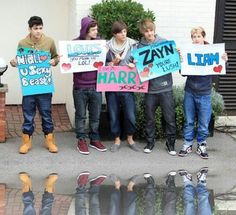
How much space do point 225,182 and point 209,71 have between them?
4.75ft

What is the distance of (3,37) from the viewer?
973cm

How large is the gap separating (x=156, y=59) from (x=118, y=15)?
843mm

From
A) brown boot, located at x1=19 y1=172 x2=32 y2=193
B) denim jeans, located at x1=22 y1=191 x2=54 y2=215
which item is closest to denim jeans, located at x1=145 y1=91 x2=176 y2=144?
brown boot, located at x1=19 y1=172 x2=32 y2=193

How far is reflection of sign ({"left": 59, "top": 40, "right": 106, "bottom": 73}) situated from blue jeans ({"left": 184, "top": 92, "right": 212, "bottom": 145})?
1.25m

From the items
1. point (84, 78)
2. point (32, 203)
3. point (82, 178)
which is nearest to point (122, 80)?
point (84, 78)

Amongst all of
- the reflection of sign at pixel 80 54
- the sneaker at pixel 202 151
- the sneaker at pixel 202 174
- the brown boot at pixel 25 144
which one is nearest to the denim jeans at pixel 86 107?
the reflection of sign at pixel 80 54

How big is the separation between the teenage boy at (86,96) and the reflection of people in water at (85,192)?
2.62 ft

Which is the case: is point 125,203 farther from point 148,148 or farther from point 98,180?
point 148,148

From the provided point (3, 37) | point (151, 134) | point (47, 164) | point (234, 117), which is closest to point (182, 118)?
point (151, 134)

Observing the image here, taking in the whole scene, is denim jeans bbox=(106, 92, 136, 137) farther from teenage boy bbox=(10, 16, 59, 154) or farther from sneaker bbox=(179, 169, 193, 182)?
sneaker bbox=(179, 169, 193, 182)

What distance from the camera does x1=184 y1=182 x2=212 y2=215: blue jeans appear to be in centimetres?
661

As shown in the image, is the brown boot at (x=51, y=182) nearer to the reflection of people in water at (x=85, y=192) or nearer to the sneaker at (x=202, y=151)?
the reflection of people in water at (x=85, y=192)

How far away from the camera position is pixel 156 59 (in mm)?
8133

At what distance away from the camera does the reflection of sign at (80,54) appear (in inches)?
316
